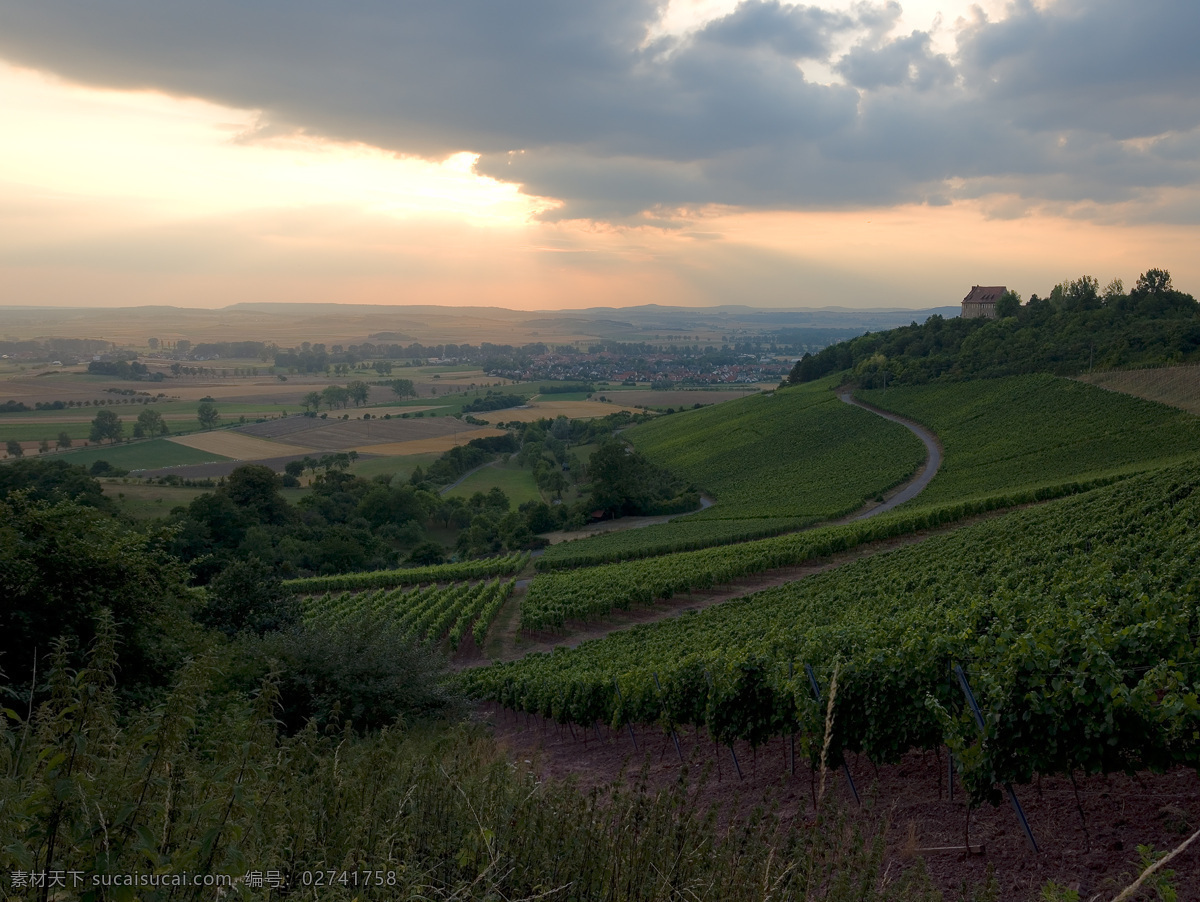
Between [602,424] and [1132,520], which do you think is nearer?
[1132,520]

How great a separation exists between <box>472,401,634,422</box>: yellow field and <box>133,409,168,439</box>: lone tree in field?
42.5 m

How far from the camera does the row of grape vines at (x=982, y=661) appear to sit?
6527mm

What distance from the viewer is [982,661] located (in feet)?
26.9

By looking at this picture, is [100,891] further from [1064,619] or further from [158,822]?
[1064,619]

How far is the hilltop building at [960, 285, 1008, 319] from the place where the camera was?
4365 inches

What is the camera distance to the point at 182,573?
1438cm

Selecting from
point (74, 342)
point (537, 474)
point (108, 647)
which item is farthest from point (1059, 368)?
point (74, 342)

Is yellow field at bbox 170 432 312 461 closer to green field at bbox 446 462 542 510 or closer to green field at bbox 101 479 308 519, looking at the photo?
green field at bbox 101 479 308 519

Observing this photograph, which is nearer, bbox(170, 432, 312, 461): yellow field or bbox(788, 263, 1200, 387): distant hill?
bbox(788, 263, 1200, 387): distant hill

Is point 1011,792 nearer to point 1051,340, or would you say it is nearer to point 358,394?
point 1051,340

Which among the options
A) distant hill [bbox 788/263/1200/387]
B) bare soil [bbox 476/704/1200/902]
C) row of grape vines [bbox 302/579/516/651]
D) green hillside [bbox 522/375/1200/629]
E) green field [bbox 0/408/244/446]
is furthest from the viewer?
green field [bbox 0/408/244/446]

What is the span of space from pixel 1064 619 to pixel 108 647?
33.2 feet

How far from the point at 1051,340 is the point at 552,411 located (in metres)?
68.4

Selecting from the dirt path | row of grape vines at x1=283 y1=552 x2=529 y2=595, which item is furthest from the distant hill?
row of grape vines at x1=283 y1=552 x2=529 y2=595
